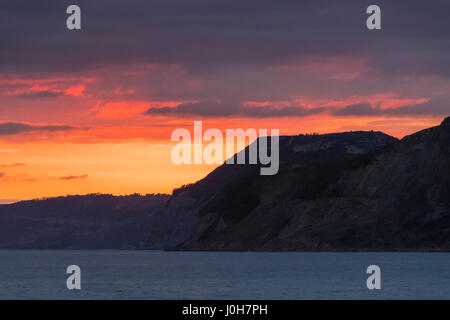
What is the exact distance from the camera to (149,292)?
92438 mm

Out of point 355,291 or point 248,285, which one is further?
point 248,285

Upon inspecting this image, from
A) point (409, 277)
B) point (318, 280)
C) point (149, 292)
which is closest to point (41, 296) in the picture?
point (149, 292)

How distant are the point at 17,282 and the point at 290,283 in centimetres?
3577
